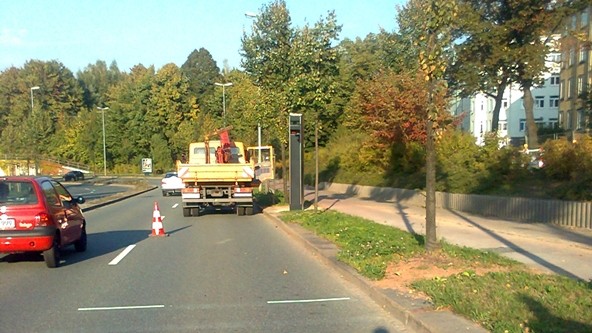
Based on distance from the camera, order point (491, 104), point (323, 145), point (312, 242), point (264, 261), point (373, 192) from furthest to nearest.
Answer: point (491, 104) < point (323, 145) < point (373, 192) < point (312, 242) < point (264, 261)

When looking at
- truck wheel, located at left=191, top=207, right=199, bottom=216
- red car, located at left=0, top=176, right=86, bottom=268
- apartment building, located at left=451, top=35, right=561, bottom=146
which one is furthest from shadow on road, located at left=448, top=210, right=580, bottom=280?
apartment building, located at left=451, top=35, right=561, bottom=146

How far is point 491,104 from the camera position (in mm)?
74438

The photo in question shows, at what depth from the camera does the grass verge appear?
19.6ft

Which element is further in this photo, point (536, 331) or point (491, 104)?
point (491, 104)

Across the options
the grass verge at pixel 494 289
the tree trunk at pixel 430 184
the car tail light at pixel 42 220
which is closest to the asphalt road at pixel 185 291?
the grass verge at pixel 494 289

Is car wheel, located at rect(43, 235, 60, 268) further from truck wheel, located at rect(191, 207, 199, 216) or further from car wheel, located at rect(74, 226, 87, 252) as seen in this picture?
truck wheel, located at rect(191, 207, 199, 216)

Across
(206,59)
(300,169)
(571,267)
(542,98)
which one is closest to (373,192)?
(300,169)

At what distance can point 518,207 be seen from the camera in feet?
59.1

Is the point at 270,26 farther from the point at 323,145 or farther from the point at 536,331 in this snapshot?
the point at 323,145

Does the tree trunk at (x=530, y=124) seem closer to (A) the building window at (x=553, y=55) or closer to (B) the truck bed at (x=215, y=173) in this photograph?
(A) the building window at (x=553, y=55)

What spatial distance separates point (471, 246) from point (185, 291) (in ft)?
19.6

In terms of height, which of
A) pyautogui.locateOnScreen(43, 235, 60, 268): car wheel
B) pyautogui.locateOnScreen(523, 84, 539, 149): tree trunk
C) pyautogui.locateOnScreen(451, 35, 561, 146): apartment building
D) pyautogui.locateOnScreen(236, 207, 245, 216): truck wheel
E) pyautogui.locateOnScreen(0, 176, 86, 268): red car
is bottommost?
pyautogui.locateOnScreen(236, 207, 245, 216): truck wheel

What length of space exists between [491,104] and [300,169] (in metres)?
58.2

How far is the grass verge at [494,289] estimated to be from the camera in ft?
19.6
